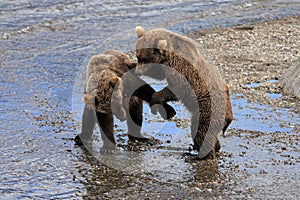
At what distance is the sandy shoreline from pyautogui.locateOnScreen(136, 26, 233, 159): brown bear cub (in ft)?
7.86

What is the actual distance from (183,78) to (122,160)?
3.83ft

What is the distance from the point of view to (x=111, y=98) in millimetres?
6754

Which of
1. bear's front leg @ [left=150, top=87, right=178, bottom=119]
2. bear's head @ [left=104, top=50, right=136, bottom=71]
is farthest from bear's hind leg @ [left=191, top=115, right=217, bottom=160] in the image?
bear's head @ [left=104, top=50, right=136, bottom=71]

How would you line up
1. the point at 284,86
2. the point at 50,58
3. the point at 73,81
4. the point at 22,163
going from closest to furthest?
1. the point at 22,163
2. the point at 284,86
3. the point at 73,81
4. the point at 50,58

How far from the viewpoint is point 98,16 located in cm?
1777

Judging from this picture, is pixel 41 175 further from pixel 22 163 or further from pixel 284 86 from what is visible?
pixel 284 86

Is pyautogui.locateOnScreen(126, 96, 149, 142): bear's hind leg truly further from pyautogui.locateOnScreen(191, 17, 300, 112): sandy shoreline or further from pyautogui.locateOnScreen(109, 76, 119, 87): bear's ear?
pyautogui.locateOnScreen(191, 17, 300, 112): sandy shoreline

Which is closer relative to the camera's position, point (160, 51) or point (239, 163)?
point (239, 163)

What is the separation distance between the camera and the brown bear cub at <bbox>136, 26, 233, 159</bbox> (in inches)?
270

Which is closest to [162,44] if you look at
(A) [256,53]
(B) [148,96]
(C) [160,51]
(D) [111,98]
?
(C) [160,51]

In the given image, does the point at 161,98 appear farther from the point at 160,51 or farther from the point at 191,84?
the point at 160,51

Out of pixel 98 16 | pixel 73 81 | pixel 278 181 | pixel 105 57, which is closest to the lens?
pixel 278 181

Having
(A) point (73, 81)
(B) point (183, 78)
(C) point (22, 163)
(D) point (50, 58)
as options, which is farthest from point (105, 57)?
(D) point (50, 58)

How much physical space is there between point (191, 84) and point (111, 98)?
937 mm
